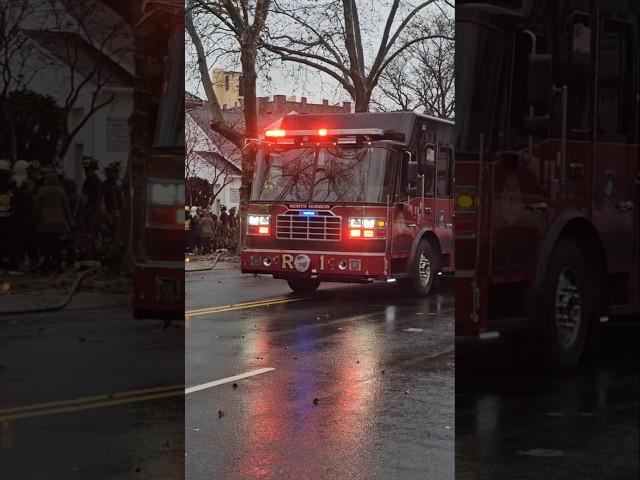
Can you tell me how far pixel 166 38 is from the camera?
1645mm

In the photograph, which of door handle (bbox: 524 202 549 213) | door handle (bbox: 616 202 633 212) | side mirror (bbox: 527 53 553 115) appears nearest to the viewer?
side mirror (bbox: 527 53 553 115)

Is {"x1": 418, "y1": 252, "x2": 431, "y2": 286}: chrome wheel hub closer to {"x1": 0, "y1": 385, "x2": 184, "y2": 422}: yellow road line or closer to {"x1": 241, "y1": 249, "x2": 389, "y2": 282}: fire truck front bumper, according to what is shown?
{"x1": 241, "y1": 249, "x2": 389, "y2": 282}: fire truck front bumper

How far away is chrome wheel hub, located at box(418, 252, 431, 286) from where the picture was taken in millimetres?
1687

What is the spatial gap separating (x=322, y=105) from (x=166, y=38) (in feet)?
1.10

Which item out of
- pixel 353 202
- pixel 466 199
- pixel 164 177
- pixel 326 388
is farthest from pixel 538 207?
pixel 164 177

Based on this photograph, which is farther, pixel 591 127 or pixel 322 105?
pixel 591 127

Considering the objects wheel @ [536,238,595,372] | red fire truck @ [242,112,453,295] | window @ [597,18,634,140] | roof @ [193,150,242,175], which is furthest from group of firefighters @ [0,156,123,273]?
window @ [597,18,634,140]

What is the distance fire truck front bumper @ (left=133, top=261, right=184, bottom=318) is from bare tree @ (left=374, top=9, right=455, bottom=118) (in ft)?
1.74

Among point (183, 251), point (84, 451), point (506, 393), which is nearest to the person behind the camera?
point (183, 251)

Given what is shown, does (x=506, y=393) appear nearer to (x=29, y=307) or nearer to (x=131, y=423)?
(x=131, y=423)

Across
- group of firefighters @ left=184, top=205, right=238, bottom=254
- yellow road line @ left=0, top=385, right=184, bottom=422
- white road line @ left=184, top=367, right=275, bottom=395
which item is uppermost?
group of firefighters @ left=184, top=205, right=238, bottom=254

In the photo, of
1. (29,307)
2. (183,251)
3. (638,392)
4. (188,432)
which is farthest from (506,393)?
(29,307)

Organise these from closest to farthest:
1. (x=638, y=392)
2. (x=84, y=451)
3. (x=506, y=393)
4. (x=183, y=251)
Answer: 1. (x=183, y=251)
2. (x=84, y=451)
3. (x=506, y=393)
4. (x=638, y=392)

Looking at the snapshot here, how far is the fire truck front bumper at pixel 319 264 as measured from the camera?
1705 mm
